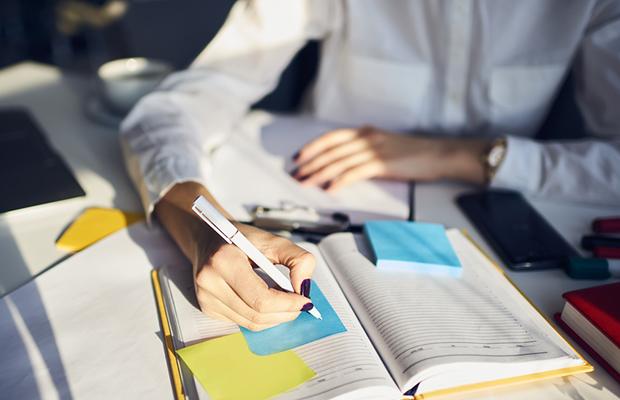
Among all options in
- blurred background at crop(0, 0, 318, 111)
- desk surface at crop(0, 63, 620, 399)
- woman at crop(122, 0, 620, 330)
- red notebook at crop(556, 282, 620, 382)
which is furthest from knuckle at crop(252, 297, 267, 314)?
blurred background at crop(0, 0, 318, 111)

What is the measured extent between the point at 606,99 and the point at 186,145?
73cm

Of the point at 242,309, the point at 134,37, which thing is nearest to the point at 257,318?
Result: the point at 242,309

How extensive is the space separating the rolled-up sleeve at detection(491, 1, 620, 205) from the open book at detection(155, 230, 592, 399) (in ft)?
0.90

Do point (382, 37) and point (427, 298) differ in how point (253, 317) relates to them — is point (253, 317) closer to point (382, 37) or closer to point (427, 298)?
point (427, 298)

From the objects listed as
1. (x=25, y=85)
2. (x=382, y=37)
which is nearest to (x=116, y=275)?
(x=382, y=37)

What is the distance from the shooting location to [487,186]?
0.85 metres

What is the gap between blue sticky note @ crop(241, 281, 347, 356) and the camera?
492 millimetres

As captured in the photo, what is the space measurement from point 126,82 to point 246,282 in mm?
642

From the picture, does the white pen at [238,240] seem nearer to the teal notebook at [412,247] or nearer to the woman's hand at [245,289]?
the woman's hand at [245,289]

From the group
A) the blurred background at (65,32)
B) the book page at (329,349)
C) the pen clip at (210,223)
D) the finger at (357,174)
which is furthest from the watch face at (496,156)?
the blurred background at (65,32)

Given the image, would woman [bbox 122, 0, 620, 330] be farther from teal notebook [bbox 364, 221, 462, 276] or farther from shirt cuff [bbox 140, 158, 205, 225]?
teal notebook [bbox 364, 221, 462, 276]

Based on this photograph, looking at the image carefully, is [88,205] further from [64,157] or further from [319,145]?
[319,145]

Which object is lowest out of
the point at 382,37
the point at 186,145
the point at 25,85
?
the point at 25,85

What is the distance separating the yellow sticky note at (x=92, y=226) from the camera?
67 cm
